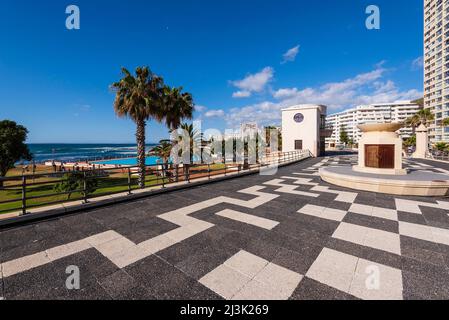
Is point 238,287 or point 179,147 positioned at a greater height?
point 179,147

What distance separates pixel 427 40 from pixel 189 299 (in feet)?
347

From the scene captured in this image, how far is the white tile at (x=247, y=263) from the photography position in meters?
3.11

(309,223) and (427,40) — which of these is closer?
(309,223)

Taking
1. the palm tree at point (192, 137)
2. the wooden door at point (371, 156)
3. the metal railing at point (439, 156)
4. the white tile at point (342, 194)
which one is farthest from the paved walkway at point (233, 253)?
the metal railing at point (439, 156)

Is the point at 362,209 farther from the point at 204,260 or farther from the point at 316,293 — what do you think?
the point at 204,260

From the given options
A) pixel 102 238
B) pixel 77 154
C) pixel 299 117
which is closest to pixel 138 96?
pixel 102 238

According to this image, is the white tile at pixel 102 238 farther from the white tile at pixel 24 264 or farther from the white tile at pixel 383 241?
→ the white tile at pixel 383 241

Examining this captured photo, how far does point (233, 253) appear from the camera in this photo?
3633mm

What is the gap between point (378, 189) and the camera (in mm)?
8320

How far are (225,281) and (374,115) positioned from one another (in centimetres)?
15535

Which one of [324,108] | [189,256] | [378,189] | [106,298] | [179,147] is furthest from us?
[324,108]

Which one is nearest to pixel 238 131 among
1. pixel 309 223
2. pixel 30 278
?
pixel 309 223

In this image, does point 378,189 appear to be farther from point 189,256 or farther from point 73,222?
point 73,222
